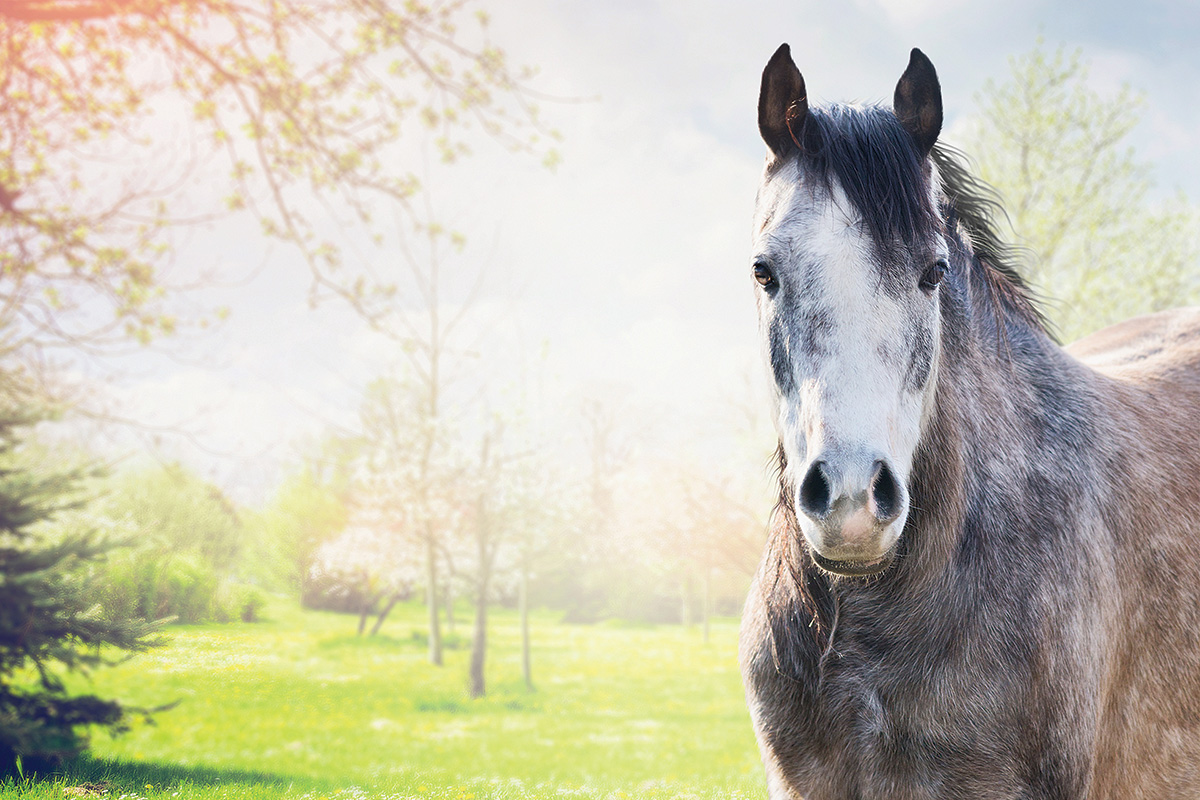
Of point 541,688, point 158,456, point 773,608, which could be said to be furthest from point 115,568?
point 541,688

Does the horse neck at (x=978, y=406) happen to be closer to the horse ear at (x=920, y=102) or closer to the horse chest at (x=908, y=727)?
the horse chest at (x=908, y=727)

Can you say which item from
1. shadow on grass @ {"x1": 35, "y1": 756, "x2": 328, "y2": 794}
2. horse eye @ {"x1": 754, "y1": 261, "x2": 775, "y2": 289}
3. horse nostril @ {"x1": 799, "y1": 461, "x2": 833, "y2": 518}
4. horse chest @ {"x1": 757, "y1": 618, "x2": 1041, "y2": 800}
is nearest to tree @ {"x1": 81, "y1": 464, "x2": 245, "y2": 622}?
shadow on grass @ {"x1": 35, "y1": 756, "x2": 328, "y2": 794}

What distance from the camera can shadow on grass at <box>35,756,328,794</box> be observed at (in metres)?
4.34

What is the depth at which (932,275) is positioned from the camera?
195 cm

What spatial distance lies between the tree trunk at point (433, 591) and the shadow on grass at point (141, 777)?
1302 centimetres

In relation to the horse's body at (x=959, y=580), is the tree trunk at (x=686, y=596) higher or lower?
lower

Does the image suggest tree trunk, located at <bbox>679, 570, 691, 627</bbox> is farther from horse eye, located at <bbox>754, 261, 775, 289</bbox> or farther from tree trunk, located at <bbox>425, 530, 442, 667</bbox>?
horse eye, located at <bbox>754, 261, 775, 289</bbox>

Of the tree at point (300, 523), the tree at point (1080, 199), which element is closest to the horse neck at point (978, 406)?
the tree at point (1080, 199)

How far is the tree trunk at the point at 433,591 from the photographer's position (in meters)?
18.5

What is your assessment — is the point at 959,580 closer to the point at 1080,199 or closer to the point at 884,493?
the point at 884,493

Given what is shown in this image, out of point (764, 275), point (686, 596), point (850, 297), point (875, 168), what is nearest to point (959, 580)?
point (850, 297)

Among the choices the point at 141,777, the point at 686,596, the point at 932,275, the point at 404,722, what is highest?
the point at 932,275

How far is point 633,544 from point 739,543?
41.1 ft

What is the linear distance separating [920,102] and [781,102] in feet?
1.42
